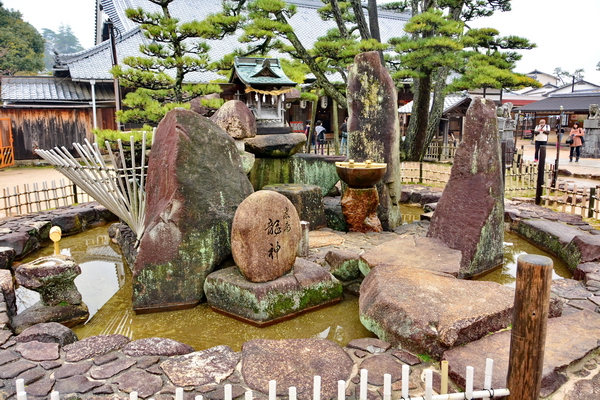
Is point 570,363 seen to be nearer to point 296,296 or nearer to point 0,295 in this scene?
point 296,296

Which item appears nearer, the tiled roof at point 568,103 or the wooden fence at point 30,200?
the wooden fence at point 30,200

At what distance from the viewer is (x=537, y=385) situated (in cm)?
264

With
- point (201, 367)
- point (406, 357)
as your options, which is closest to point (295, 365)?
point (201, 367)

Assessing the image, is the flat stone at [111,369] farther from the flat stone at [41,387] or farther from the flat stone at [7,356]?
the flat stone at [7,356]

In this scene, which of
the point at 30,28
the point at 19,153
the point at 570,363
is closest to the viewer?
the point at 570,363

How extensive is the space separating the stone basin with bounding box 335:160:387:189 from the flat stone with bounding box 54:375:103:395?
4929mm

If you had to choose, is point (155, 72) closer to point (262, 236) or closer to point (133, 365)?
point (262, 236)

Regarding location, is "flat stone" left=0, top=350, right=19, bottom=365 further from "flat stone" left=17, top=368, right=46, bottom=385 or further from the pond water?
the pond water

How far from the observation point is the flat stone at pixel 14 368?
3.35 metres

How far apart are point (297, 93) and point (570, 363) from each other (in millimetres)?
11999

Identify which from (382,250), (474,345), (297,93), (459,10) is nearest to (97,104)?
(297,93)

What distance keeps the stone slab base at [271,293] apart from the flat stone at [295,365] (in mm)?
789

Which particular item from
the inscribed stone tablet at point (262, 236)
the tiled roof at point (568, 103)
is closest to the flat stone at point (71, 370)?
the inscribed stone tablet at point (262, 236)

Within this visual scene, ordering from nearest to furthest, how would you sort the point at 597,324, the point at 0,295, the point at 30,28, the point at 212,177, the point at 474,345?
1. the point at 474,345
2. the point at 597,324
3. the point at 0,295
4. the point at 212,177
5. the point at 30,28
